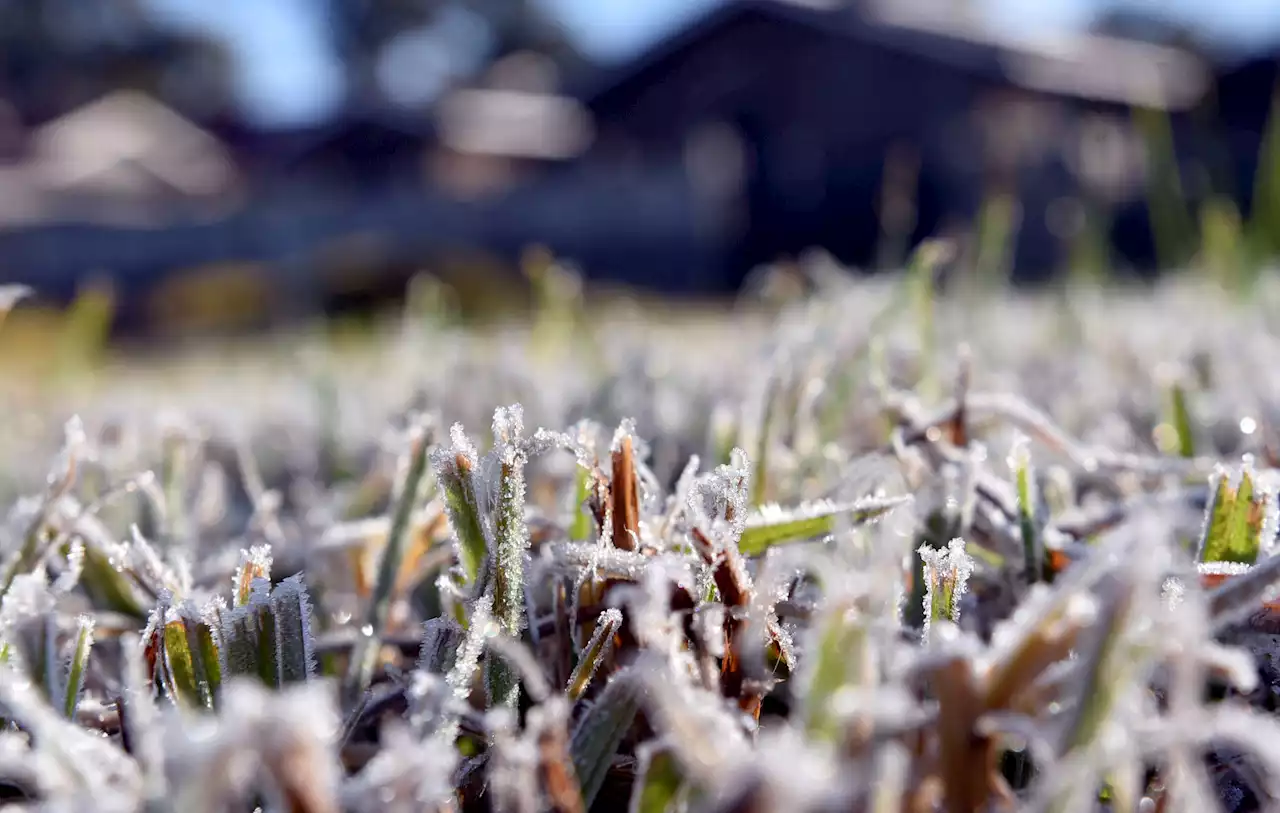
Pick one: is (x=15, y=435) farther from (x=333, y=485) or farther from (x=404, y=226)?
(x=404, y=226)

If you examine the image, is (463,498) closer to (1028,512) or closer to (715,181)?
(1028,512)

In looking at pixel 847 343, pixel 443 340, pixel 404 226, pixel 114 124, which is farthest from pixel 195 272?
pixel 114 124

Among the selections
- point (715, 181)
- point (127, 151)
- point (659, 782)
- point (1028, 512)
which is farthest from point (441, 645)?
point (127, 151)

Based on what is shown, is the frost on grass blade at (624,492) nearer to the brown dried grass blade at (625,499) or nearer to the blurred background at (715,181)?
the brown dried grass blade at (625,499)

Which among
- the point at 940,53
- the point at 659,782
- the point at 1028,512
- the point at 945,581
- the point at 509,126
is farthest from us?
the point at 509,126

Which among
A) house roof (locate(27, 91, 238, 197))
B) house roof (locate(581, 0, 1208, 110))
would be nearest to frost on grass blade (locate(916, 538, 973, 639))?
house roof (locate(581, 0, 1208, 110))

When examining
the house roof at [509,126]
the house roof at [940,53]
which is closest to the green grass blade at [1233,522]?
the house roof at [940,53]
